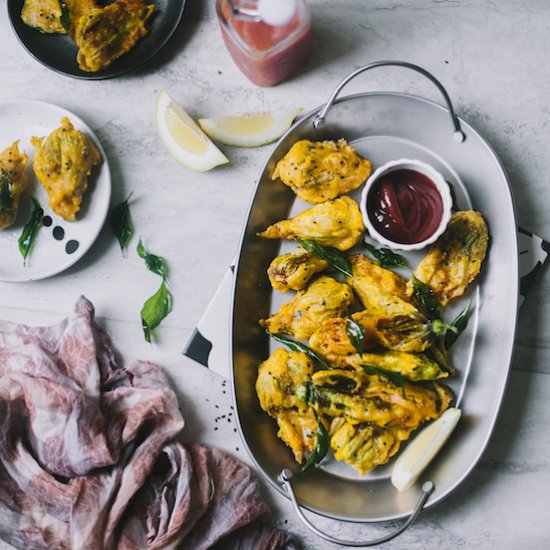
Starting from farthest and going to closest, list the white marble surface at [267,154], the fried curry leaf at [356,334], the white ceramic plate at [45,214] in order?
1. the white ceramic plate at [45,214]
2. the white marble surface at [267,154]
3. the fried curry leaf at [356,334]

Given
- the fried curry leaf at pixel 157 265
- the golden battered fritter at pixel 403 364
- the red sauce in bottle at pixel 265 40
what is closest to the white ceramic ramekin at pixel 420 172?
the golden battered fritter at pixel 403 364

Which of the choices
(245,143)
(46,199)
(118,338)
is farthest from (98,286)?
(245,143)

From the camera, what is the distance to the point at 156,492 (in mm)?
2064

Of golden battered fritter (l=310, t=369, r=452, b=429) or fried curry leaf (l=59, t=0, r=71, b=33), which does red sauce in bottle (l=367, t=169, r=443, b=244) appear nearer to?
golden battered fritter (l=310, t=369, r=452, b=429)

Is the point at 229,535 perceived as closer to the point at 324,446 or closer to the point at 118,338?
the point at 324,446

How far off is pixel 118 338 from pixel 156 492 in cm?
45

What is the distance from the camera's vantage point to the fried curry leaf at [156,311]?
83.6 inches

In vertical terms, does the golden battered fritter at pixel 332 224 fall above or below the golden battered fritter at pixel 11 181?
below

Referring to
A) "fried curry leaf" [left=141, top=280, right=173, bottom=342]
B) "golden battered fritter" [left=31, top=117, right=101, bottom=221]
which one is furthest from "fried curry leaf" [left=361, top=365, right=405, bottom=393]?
"golden battered fritter" [left=31, top=117, right=101, bottom=221]

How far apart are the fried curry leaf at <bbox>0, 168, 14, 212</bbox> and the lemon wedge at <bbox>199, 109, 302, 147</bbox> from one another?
573 millimetres

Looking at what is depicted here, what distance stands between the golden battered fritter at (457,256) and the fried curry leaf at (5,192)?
45.1 inches

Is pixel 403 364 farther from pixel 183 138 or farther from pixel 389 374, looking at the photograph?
pixel 183 138

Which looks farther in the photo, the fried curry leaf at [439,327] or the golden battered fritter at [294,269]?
the golden battered fritter at [294,269]

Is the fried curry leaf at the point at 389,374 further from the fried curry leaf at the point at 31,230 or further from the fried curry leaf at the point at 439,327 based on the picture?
the fried curry leaf at the point at 31,230
